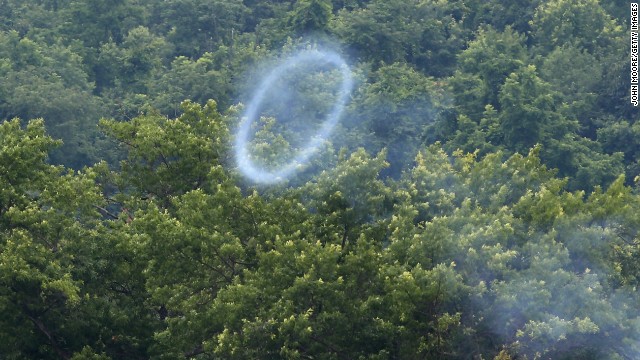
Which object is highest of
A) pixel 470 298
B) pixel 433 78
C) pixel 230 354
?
pixel 433 78

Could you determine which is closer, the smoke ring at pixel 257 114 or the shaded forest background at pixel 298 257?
the shaded forest background at pixel 298 257

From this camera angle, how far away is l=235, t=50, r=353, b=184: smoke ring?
3500 cm

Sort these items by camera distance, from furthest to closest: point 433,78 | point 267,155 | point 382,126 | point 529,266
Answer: point 433,78 < point 382,126 < point 267,155 < point 529,266

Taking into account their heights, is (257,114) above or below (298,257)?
above

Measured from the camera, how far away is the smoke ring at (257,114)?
35000 mm

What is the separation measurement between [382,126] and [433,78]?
267 inches

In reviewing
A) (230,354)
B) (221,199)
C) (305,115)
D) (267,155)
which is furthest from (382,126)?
(230,354)

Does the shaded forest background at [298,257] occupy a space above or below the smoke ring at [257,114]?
below

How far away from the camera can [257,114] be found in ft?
175

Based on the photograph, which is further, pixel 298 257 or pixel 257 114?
pixel 257 114

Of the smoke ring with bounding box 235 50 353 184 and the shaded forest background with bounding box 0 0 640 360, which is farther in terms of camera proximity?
the smoke ring with bounding box 235 50 353 184

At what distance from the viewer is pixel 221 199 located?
106 ft

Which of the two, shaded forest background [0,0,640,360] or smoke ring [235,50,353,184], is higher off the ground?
smoke ring [235,50,353,184]

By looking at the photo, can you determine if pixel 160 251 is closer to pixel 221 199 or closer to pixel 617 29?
pixel 221 199
